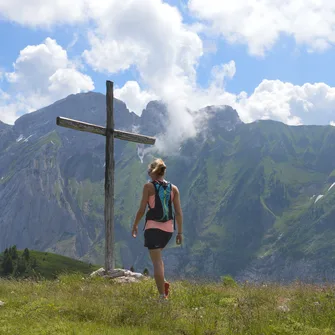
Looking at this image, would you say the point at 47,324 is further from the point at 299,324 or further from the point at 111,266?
the point at 111,266

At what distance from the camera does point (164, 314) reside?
755cm

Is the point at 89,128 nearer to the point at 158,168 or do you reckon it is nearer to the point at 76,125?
the point at 76,125

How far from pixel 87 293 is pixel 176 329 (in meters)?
3.27

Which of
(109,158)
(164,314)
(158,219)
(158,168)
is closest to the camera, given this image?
(164,314)

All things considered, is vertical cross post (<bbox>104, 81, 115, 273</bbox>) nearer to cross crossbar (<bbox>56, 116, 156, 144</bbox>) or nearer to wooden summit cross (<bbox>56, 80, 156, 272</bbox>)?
wooden summit cross (<bbox>56, 80, 156, 272</bbox>)

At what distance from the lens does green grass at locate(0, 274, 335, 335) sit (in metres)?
6.74

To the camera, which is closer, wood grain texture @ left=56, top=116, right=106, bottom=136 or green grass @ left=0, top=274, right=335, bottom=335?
green grass @ left=0, top=274, right=335, bottom=335

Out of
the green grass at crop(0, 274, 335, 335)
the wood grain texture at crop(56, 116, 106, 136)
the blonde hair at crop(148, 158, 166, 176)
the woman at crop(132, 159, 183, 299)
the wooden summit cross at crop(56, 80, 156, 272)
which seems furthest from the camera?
the wooden summit cross at crop(56, 80, 156, 272)

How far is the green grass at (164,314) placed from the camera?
6.74m

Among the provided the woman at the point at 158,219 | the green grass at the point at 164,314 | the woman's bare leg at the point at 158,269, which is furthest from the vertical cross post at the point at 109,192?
the woman at the point at 158,219

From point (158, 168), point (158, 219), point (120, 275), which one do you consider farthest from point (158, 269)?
point (120, 275)

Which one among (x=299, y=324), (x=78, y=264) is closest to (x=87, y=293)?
(x=299, y=324)

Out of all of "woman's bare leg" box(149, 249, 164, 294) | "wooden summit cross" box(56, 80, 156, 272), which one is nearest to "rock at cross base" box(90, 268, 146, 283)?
"wooden summit cross" box(56, 80, 156, 272)

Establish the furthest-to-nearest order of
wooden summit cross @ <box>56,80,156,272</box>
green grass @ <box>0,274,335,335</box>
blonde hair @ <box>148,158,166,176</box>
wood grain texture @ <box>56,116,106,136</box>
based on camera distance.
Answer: wooden summit cross @ <box>56,80,156,272</box>, wood grain texture @ <box>56,116,106,136</box>, blonde hair @ <box>148,158,166,176</box>, green grass @ <box>0,274,335,335</box>
